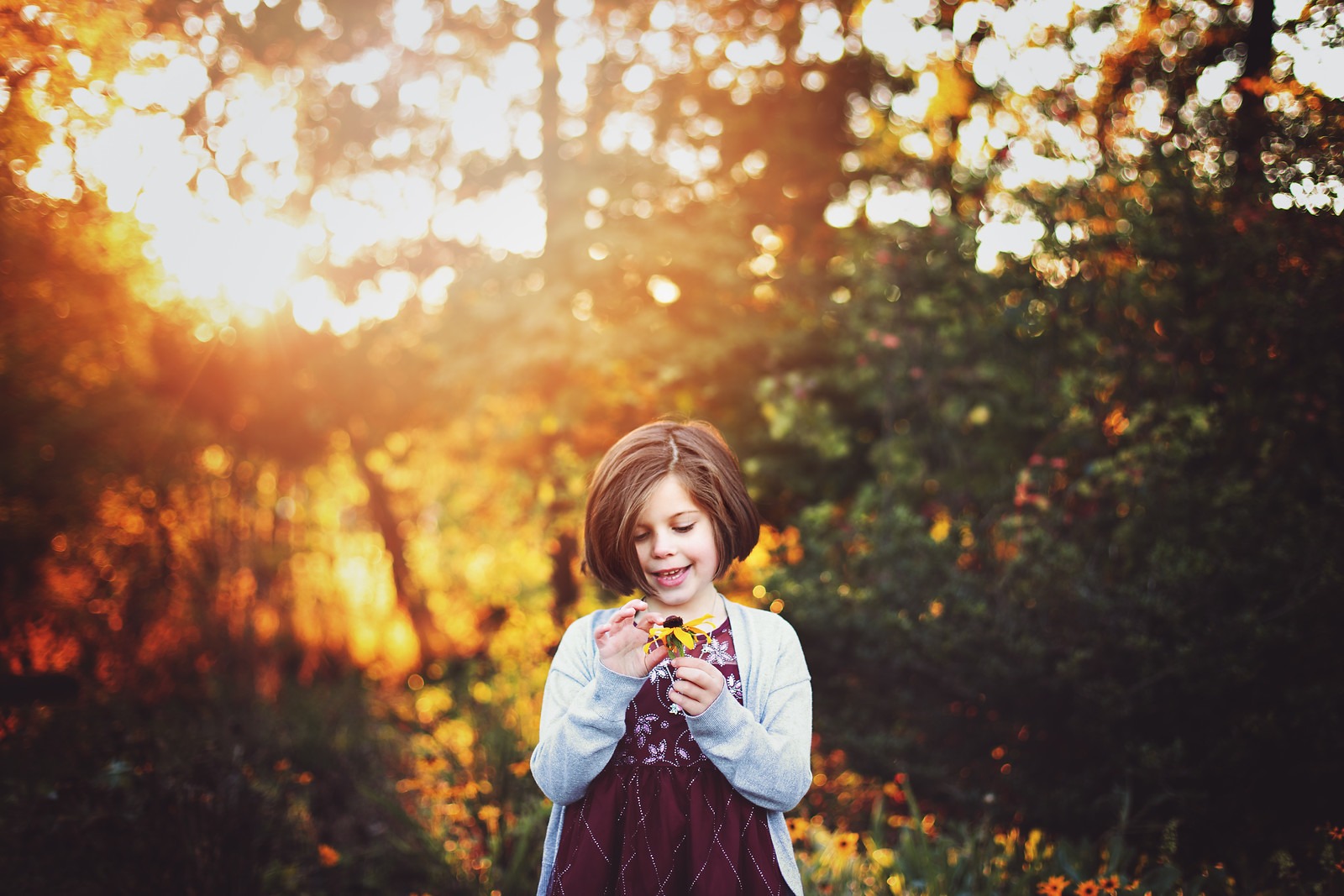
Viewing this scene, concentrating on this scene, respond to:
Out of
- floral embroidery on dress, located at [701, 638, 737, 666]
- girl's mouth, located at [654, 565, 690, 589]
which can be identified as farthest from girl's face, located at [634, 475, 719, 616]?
floral embroidery on dress, located at [701, 638, 737, 666]

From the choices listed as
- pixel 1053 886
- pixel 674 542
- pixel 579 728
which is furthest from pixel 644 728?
pixel 1053 886

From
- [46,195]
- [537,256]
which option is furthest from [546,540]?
[46,195]

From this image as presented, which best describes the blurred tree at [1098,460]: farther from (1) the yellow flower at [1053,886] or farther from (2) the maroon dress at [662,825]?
(2) the maroon dress at [662,825]

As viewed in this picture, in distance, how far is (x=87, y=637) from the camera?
18.8 feet

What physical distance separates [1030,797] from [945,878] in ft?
1.74

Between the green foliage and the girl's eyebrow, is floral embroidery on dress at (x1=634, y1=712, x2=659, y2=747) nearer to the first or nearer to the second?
the girl's eyebrow

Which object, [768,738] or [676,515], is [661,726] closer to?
[768,738]

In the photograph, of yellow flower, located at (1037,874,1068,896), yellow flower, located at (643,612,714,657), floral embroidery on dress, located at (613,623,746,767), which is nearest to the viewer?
yellow flower, located at (643,612,714,657)

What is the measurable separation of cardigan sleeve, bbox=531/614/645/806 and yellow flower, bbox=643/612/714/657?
9 centimetres

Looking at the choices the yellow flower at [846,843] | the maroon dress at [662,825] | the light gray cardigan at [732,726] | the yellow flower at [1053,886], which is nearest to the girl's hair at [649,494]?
the light gray cardigan at [732,726]

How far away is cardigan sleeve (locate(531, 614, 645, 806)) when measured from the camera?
167cm

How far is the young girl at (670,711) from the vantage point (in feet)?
5.49

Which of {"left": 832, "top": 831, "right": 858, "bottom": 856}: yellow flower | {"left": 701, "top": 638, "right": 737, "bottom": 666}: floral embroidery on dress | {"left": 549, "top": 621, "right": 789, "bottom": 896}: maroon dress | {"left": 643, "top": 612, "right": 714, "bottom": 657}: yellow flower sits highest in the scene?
{"left": 643, "top": 612, "right": 714, "bottom": 657}: yellow flower

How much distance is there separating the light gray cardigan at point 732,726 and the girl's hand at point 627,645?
21 mm
